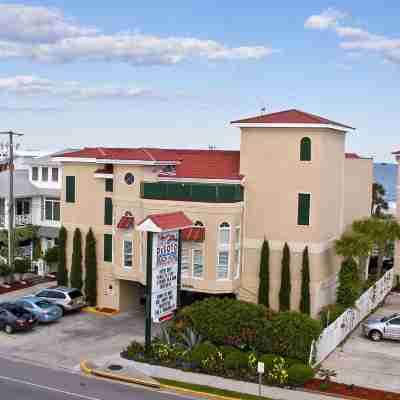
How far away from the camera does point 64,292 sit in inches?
1337

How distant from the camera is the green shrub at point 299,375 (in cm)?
2316

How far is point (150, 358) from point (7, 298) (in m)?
14.9

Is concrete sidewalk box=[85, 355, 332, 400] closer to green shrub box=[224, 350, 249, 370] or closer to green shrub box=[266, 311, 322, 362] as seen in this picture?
green shrub box=[224, 350, 249, 370]

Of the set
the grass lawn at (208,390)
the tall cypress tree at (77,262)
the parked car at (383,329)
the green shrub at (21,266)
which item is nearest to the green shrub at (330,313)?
the parked car at (383,329)

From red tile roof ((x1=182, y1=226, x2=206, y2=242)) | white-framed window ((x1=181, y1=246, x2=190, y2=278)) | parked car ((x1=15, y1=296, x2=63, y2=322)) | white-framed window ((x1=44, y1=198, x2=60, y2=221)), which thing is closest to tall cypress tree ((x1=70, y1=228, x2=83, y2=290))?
parked car ((x1=15, y1=296, x2=63, y2=322))

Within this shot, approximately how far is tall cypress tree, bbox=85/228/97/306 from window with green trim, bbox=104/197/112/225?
1.17 m

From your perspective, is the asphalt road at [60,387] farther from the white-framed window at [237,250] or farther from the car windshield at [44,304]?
the white-framed window at [237,250]

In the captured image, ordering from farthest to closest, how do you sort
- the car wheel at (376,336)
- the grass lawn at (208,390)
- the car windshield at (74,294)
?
the car windshield at (74,294)
the car wheel at (376,336)
the grass lawn at (208,390)

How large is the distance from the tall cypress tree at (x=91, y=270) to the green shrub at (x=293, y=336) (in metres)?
13.5

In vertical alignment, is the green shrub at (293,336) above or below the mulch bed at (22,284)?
above

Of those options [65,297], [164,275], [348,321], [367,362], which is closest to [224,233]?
[164,275]

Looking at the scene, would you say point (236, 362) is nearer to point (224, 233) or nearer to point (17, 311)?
point (224, 233)

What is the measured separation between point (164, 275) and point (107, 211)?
10122 millimetres

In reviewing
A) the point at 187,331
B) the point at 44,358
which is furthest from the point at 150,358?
the point at 44,358
